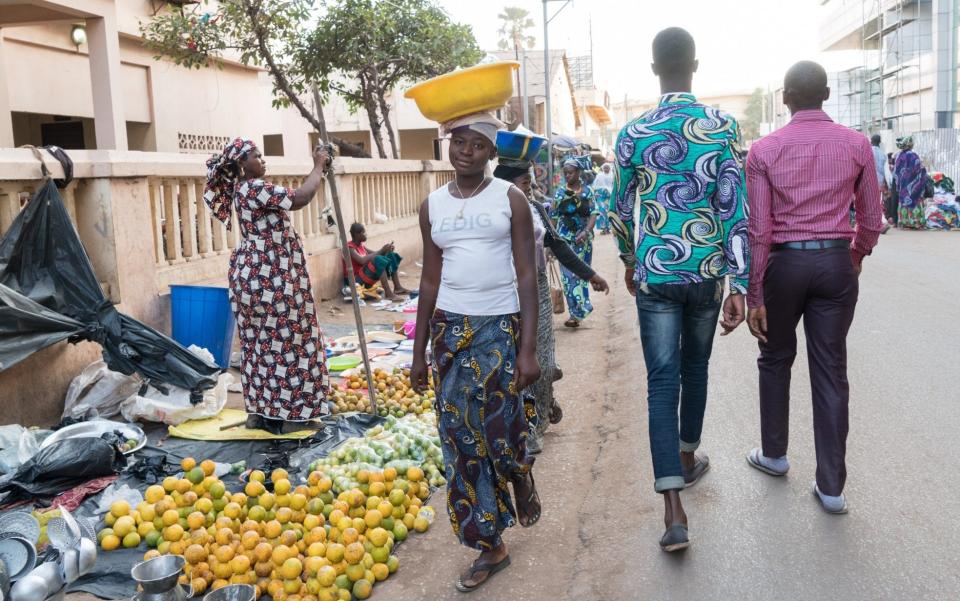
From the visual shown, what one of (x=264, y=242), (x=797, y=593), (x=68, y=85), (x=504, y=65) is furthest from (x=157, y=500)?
(x=68, y=85)

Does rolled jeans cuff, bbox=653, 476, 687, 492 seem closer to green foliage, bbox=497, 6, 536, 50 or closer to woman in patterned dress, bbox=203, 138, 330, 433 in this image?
woman in patterned dress, bbox=203, 138, 330, 433

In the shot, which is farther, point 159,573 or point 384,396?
point 384,396

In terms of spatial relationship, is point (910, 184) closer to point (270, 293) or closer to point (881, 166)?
point (881, 166)

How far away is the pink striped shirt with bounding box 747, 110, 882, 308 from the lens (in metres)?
3.88

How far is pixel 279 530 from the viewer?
12.9ft

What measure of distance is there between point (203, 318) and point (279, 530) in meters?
3.10

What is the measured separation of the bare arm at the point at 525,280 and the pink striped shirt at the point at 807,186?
3.76ft

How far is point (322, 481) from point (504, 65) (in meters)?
2.25

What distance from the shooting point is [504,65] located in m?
3.42

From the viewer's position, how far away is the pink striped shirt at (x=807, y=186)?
3.88 m

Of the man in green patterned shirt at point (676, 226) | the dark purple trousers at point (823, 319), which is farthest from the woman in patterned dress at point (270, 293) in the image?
the dark purple trousers at point (823, 319)

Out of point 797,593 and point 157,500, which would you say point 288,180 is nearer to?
point 157,500

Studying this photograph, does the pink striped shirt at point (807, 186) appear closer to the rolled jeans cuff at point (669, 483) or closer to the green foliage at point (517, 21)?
the rolled jeans cuff at point (669, 483)

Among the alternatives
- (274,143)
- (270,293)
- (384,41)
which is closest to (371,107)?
(384,41)
